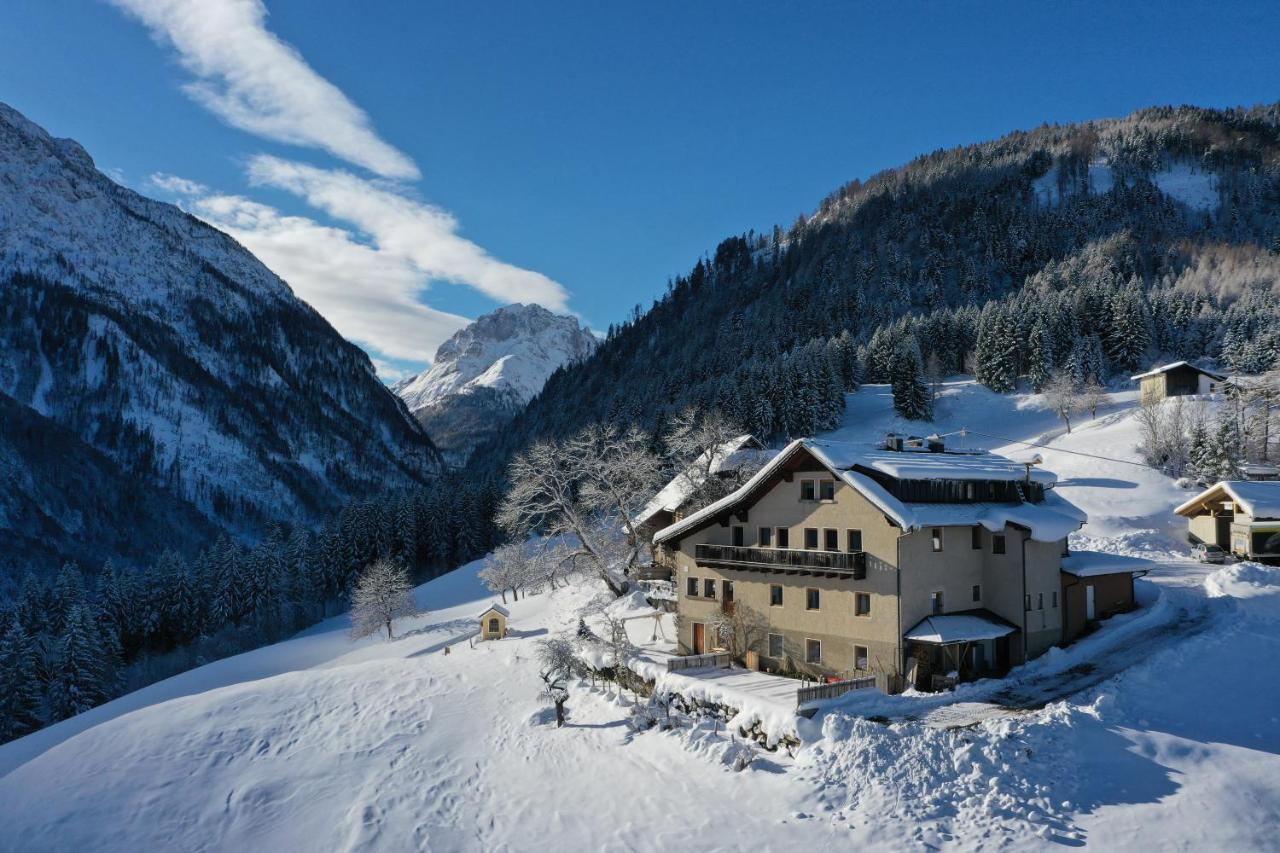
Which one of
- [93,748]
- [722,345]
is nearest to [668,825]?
[93,748]

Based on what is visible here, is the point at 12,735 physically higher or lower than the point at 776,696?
lower

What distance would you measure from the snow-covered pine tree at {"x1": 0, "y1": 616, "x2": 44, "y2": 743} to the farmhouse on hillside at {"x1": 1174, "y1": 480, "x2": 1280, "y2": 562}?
91.6 m

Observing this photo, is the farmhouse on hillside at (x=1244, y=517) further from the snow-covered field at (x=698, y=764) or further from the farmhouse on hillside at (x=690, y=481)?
the farmhouse on hillside at (x=690, y=481)

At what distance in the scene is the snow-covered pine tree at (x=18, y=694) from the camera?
57.1 metres

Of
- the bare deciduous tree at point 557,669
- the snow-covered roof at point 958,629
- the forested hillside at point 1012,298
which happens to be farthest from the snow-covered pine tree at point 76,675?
the forested hillside at point 1012,298

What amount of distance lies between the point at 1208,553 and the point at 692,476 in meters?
35.2

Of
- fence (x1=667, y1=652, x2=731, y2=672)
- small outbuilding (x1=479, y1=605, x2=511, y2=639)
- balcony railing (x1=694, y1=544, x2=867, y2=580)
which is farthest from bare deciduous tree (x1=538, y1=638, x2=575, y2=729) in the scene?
small outbuilding (x1=479, y1=605, x2=511, y2=639)

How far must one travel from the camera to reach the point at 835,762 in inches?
882

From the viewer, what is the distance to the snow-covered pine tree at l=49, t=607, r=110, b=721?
199 feet

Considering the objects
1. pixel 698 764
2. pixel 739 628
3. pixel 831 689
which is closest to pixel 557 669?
pixel 739 628

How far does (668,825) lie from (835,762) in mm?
5666

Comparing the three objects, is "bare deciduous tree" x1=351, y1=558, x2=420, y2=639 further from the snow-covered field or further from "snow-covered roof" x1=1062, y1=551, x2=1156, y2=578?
"snow-covered roof" x1=1062, y1=551, x2=1156, y2=578

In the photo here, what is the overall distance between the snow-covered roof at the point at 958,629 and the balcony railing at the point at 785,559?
3.06m

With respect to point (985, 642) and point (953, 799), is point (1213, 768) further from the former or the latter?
point (985, 642)
